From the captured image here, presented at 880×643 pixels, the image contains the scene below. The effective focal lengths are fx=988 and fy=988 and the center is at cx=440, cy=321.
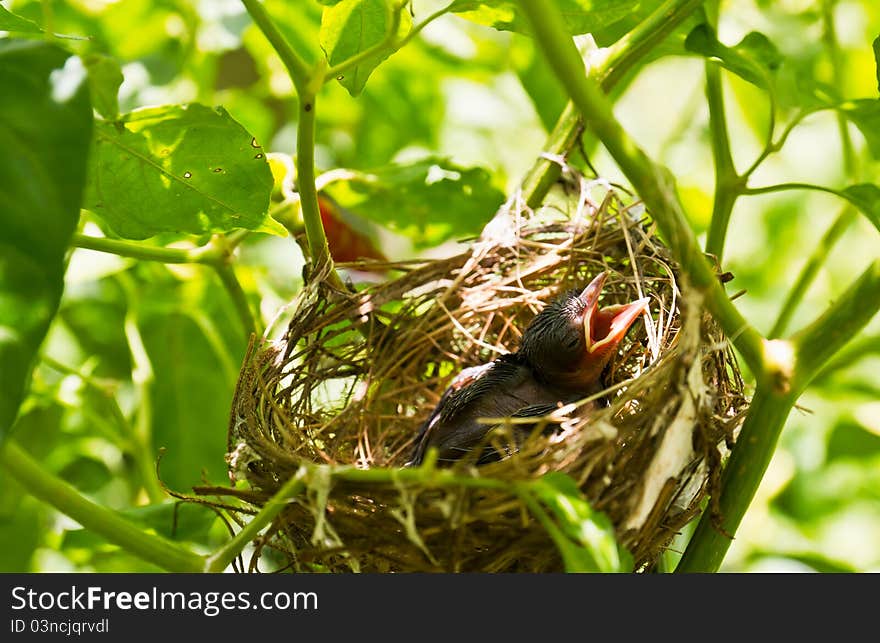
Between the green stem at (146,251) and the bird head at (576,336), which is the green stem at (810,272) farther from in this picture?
the green stem at (146,251)

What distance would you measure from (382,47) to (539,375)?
1.98 feet

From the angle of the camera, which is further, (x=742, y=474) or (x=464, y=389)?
(x=464, y=389)

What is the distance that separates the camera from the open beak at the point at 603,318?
129 cm

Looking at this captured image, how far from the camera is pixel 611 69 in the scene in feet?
4.04

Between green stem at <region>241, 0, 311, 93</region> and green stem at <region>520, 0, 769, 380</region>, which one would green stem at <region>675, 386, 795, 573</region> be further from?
green stem at <region>241, 0, 311, 93</region>

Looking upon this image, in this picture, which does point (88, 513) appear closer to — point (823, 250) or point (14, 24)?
point (14, 24)

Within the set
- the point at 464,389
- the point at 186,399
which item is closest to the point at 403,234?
the point at 464,389

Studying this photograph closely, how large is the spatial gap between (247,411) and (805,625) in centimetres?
64

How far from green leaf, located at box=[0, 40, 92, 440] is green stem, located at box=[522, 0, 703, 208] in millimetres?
706

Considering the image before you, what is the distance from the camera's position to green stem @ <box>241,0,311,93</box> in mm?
944

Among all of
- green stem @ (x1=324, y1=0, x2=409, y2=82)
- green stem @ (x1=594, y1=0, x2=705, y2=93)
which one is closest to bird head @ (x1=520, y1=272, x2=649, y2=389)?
green stem @ (x1=594, y1=0, x2=705, y2=93)

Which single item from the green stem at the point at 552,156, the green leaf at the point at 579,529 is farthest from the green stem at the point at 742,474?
the green stem at the point at 552,156

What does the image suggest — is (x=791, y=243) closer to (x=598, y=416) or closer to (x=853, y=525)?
(x=853, y=525)

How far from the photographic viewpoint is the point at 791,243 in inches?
81.2
